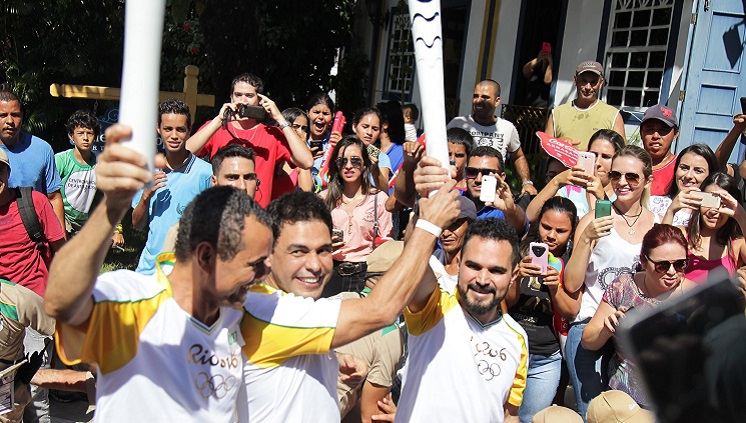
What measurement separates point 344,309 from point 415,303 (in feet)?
1.41

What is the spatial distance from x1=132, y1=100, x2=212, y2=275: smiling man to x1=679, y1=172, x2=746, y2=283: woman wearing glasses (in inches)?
121

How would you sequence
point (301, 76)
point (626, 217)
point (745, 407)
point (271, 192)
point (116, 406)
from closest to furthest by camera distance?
point (745, 407), point (116, 406), point (626, 217), point (271, 192), point (301, 76)

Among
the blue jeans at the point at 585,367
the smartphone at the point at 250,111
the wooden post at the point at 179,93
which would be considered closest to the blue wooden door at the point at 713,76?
the blue jeans at the point at 585,367

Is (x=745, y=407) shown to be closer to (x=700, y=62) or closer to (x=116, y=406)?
(x=116, y=406)

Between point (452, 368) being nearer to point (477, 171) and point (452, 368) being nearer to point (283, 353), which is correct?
point (283, 353)

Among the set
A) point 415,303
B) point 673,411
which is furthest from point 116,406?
point 673,411

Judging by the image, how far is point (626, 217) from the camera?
4906mm

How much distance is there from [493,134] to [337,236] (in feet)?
8.28

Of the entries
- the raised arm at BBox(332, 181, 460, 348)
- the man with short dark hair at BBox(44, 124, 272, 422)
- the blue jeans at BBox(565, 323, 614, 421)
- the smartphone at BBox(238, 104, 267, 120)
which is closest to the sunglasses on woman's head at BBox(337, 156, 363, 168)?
the smartphone at BBox(238, 104, 267, 120)

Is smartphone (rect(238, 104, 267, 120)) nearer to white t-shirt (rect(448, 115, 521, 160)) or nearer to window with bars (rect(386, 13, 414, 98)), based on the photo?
white t-shirt (rect(448, 115, 521, 160))

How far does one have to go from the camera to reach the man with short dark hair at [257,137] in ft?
18.4

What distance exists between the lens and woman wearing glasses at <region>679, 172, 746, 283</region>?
475 cm

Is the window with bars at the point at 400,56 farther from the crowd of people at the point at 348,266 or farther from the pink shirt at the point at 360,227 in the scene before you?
the pink shirt at the point at 360,227

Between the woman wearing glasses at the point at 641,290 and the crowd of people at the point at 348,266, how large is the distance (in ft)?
0.04
